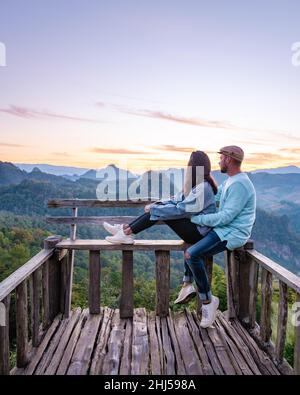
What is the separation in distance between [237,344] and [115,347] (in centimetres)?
96

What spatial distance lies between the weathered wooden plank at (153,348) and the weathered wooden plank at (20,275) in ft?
3.51

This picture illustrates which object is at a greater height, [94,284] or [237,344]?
[94,284]

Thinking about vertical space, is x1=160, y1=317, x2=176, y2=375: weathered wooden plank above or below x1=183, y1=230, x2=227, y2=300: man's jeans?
below

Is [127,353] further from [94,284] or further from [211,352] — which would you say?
[94,284]

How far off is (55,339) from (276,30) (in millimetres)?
5108

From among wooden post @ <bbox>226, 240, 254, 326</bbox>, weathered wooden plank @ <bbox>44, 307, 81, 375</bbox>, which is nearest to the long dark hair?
wooden post @ <bbox>226, 240, 254, 326</bbox>

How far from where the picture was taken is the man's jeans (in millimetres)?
3180

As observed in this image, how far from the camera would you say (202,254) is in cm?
320

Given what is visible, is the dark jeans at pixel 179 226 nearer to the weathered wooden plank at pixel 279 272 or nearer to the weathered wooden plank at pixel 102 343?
the weathered wooden plank at pixel 279 272

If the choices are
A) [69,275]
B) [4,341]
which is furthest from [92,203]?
[4,341]

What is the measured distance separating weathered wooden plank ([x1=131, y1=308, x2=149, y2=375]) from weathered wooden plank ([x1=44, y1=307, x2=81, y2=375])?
526mm

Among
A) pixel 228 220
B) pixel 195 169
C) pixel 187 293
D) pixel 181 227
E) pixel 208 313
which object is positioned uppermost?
pixel 195 169

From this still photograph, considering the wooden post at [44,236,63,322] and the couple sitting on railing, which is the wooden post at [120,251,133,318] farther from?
the wooden post at [44,236,63,322]

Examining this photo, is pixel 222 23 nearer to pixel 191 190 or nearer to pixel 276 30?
pixel 276 30
